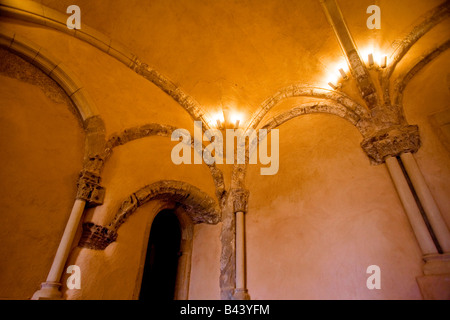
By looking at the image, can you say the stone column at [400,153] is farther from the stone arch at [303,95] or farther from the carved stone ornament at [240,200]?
the carved stone ornament at [240,200]

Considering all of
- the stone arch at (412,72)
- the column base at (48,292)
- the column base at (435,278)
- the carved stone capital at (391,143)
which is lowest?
the column base at (48,292)

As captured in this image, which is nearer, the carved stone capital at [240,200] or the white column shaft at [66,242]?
the white column shaft at [66,242]

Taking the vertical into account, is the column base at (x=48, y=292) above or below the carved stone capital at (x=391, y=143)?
below

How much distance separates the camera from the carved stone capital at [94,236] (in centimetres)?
330

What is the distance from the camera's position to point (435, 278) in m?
2.60

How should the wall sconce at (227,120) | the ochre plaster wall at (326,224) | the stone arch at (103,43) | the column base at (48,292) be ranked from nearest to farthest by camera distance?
1. the column base at (48,292)
2. the ochre plaster wall at (326,224)
3. the stone arch at (103,43)
4. the wall sconce at (227,120)

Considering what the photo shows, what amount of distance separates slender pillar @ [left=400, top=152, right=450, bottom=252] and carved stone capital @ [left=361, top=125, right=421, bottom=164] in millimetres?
111

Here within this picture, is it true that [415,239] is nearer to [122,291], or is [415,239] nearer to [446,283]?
[446,283]

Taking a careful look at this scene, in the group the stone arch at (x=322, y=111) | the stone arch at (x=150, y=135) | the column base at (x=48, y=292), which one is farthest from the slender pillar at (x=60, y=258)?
the stone arch at (x=322, y=111)

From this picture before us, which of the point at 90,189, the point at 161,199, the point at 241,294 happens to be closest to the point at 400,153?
the point at 241,294

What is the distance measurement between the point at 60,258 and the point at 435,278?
13.8ft

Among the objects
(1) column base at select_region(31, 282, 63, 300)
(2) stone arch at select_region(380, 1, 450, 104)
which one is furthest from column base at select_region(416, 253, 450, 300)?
(1) column base at select_region(31, 282, 63, 300)

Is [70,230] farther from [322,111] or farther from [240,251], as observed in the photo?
[322,111]
